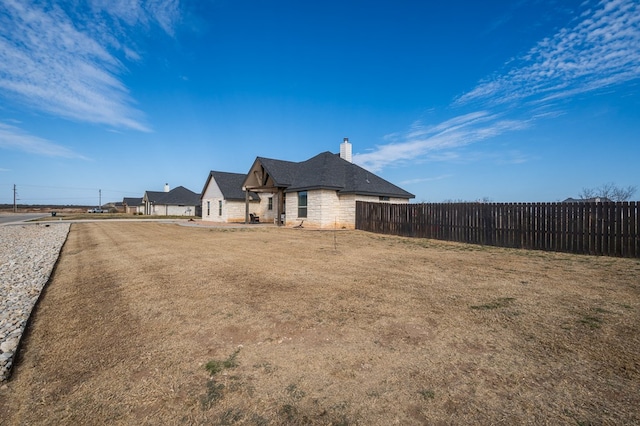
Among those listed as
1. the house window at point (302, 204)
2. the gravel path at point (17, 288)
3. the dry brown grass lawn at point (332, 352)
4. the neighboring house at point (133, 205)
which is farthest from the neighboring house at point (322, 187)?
the neighboring house at point (133, 205)

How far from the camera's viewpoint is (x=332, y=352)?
325 cm

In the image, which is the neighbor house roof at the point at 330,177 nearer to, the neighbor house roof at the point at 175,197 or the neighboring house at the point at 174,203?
A: the neighboring house at the point at 174,203

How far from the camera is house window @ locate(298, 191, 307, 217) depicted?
71.5 feet

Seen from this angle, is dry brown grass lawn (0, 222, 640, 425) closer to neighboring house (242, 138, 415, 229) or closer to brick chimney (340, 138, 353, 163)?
neighboring house (242, 138, 415, 229)

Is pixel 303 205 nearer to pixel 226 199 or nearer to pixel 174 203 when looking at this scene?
pixel 226 199

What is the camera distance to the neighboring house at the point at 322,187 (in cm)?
2028

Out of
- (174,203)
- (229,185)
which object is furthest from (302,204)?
(174,203)

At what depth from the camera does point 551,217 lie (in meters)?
10.9

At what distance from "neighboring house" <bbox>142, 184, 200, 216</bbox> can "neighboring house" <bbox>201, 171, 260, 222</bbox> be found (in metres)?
22.7

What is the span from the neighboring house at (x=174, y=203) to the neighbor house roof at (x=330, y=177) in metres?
33.7

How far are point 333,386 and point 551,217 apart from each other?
1169 cm

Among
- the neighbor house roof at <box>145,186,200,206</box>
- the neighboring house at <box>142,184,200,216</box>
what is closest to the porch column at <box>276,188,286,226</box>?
the neighboring house at <box>142,184,200,216</box>

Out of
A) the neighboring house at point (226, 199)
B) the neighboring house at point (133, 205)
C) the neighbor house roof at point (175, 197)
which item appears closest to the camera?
the neighboring house at point (226, 199)

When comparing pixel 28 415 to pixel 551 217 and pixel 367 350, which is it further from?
pixel 551 217
